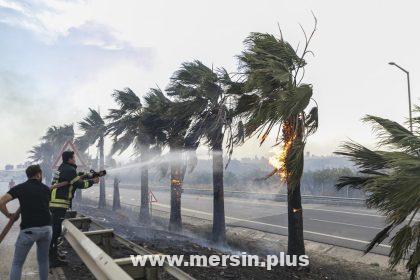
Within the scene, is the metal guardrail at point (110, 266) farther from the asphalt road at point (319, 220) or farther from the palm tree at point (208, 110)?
the asphalt road at point (319, 220)

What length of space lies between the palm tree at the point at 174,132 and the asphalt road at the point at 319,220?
5020 mm

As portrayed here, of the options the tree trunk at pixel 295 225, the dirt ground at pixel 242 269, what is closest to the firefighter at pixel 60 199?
the dirt ground at pixel 242 269

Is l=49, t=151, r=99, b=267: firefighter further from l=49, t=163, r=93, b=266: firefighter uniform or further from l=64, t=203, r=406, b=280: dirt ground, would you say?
l=64, t=203, r=406, b=280: dirt ground

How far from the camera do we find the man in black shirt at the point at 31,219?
5.00 metres

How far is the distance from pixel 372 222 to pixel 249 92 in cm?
1646

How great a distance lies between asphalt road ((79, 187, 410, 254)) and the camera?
1880cm

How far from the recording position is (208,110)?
1720cm

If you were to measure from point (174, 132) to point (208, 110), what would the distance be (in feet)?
Result: 6.75

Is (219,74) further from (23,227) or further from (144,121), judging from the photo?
(23,227)

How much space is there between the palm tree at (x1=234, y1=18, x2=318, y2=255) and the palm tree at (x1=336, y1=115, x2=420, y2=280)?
1975 mm

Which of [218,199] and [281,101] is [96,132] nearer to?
[218,199]

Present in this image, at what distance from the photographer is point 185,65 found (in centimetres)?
1775

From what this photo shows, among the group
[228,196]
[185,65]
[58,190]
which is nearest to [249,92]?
[58,190]

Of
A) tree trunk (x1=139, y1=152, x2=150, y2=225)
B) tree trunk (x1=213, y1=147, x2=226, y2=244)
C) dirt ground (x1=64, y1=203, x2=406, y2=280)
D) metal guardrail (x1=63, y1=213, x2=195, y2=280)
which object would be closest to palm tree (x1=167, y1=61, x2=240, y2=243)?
tree trunk (x1=213, y1=147, x2=226, y2=244)
